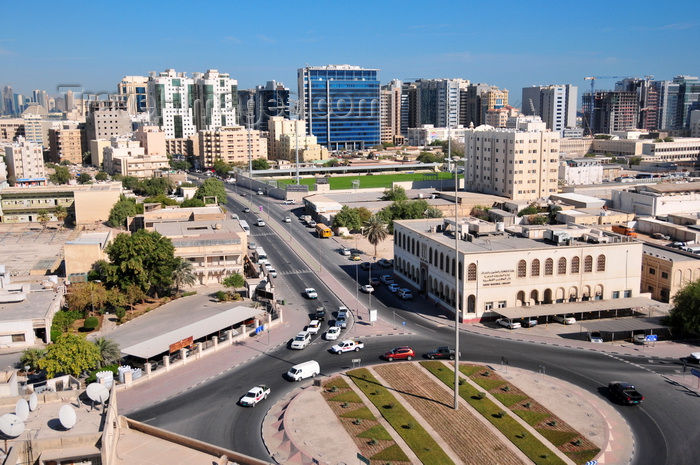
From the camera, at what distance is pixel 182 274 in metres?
52.8

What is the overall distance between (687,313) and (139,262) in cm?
3823

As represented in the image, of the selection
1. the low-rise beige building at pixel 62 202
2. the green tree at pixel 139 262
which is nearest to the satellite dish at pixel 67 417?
the green tree at pixel 139 262

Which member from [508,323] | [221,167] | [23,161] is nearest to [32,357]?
[508,323]

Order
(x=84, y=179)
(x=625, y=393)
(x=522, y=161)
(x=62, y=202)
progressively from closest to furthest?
1. (x=625, y=393)
2. (x=522, y=161)
3. (x=62, y=202)
4. (x=84, y=179)

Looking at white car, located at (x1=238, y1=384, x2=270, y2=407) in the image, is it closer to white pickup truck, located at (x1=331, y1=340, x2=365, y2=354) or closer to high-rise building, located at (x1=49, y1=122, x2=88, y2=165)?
white pickup truck, located at (x1=331, y1=340, x2=365, y2=354)

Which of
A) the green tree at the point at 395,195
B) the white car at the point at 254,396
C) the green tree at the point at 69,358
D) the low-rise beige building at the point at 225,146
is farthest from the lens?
the low-rise beige building at the point at 225,146

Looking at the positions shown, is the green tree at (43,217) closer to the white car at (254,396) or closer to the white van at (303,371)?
the white van at (303,371)

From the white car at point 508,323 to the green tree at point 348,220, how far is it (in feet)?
115

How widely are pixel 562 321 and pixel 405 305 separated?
11.7 m

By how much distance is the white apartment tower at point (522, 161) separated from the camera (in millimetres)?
91750

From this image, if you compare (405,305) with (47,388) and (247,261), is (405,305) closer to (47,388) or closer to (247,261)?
(247,261)

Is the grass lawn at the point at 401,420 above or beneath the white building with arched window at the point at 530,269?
beneath

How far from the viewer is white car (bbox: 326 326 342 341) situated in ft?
142

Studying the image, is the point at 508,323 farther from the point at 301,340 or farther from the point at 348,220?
the point at 348,220
